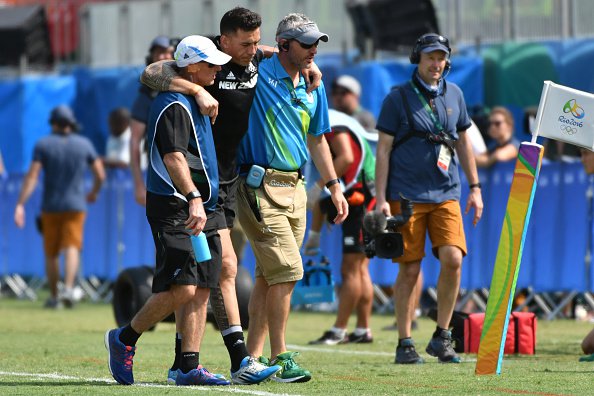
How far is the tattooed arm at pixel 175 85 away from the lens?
764 centimetres

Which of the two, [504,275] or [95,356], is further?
[95,356]

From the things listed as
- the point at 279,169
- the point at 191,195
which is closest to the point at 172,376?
the point at 191,195

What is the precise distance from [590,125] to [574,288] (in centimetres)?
589

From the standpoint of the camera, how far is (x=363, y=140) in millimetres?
11531

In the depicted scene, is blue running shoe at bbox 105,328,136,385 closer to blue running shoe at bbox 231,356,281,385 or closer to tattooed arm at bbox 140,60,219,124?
blue running shoe at bbox 231,356,281,385

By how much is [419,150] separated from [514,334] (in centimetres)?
152

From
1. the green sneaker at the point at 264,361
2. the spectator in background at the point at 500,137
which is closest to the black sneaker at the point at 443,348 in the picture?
the green sneaker at the point at 264,361

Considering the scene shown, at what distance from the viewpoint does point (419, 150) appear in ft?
31.5

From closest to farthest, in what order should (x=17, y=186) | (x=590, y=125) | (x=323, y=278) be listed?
(x=590, y=125), (x=323, y=278), (x=17, y=186)

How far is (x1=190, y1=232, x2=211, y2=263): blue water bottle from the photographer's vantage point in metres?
Result: 7.50

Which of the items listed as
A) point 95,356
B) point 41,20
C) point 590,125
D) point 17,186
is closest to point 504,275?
point 590,125

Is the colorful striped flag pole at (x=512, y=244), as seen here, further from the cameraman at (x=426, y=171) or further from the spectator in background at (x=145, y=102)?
the spectator in background at (x=145, y=102)

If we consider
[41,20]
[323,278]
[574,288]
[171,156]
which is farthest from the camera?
[41,20]

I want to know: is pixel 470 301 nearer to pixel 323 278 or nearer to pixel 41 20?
pixel 323 278
